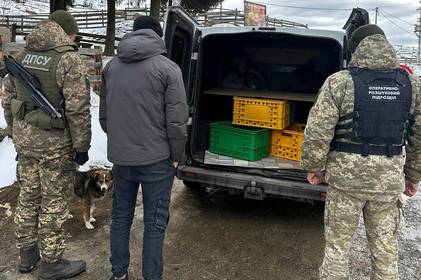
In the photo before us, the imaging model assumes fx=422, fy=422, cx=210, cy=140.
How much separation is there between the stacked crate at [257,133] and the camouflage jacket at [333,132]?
2265 mm

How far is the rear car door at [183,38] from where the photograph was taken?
4402 millimetres

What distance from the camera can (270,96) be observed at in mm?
5223

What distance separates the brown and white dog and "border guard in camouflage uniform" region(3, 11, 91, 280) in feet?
→ 2.78

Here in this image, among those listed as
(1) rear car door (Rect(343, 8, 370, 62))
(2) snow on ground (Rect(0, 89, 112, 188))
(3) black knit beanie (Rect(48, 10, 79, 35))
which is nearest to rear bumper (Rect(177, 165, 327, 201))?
(1) rear car door (Rect(343, 8, 370, 62))

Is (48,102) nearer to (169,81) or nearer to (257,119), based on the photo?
(169,81)

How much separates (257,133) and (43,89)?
2598 millimetres

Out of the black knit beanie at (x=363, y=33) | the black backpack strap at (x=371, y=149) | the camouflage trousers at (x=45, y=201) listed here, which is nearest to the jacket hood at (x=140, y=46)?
the camouflage trousers at (x=45, y=201)

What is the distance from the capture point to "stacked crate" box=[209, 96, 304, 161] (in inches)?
199

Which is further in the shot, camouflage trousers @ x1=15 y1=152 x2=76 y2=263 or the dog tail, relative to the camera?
the dog tail

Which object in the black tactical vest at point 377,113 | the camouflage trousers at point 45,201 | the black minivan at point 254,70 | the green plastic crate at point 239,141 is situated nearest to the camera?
the black tactical vest at point 377,113

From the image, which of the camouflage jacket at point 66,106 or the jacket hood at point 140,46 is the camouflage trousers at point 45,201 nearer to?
the camouflage jacket at point 66,106

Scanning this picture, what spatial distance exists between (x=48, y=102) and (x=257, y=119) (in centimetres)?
276

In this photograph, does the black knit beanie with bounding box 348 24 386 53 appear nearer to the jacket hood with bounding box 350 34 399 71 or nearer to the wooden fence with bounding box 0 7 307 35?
the jacket hood with bounding box 350 34 399 71

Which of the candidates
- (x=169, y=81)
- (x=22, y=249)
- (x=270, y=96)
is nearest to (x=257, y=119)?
(x=270, y=96)
